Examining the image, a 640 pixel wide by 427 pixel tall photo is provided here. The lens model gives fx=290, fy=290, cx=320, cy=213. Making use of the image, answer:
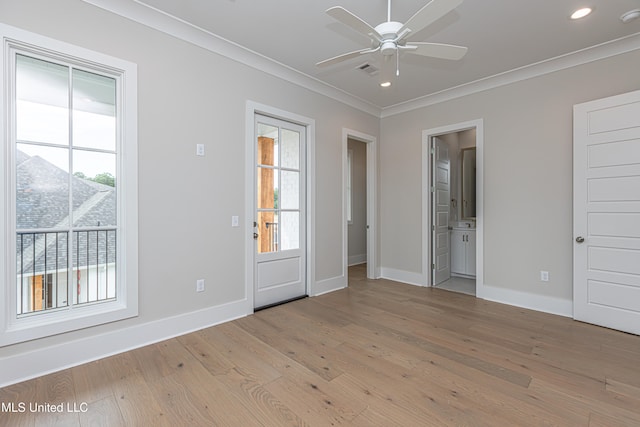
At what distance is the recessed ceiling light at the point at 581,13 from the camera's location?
2.41 meters

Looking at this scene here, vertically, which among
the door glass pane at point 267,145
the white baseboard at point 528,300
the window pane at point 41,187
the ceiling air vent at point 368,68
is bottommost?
the white baseboard at point 528,300

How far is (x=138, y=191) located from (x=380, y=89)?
129 inches

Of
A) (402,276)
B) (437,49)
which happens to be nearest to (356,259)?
(402,276)

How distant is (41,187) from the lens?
2.16m

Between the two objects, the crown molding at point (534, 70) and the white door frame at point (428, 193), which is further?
the white door frame at point (428, 193)

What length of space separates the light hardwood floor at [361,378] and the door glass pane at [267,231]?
85 centimetres

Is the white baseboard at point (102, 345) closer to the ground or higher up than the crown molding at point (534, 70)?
closer to the ground

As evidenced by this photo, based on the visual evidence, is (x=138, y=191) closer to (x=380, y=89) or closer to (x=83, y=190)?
(x=83, y=190)

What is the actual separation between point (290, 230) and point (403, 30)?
2.58 m

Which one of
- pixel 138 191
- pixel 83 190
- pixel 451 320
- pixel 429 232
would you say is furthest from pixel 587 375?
pixel 83 190

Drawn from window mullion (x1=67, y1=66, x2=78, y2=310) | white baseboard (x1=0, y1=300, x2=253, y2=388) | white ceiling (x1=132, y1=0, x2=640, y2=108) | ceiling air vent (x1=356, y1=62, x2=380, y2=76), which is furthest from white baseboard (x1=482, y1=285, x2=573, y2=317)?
window mullion (x1=67, y1=66, x2=78, y2=310)

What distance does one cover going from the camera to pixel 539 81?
11.2 feet

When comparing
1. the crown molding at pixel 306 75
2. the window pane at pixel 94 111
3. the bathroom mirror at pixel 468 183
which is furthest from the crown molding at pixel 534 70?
the window pane at pixel 94 111

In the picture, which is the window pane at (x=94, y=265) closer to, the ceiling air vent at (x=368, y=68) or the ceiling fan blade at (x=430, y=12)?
the ceiling fan blade at (x=430, y=12)
